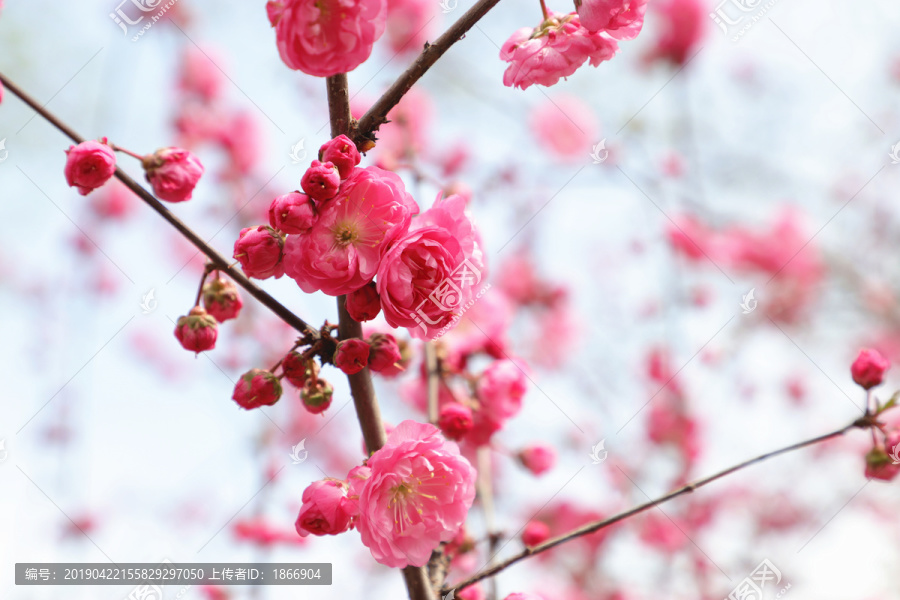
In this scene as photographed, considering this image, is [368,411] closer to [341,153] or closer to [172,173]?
[341,153]

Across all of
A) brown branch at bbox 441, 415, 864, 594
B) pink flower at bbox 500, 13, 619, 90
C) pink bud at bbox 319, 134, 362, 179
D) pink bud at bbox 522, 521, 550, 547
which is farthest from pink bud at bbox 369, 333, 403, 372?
pink bud at bbox 522, 521, 550, 547

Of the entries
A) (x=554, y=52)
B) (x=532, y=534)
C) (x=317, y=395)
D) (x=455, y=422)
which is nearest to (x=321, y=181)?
(x=317, y=395)

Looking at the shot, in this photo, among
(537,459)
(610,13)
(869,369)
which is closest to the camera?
(610,13)

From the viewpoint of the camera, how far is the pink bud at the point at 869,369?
1.53m

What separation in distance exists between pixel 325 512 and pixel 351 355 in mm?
307

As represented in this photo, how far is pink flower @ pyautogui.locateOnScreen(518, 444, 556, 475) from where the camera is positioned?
2.25 metres

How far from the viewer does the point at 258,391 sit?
4.02 feet

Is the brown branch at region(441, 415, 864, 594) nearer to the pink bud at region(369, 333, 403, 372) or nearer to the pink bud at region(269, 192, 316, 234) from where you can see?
the pink bud at region(369, 333, 403, 372)

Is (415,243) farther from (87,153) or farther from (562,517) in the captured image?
(562,517)

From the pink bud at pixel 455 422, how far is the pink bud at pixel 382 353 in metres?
0.51

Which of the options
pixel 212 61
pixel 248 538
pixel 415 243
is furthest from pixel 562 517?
pixel 415 243

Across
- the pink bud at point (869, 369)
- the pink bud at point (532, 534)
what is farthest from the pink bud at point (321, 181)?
the pink bud at point (869, 369)

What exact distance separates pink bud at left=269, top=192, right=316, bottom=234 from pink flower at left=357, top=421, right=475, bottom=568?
0.42 meters

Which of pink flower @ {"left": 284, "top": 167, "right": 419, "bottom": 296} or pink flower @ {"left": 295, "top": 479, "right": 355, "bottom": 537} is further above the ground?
pink flower @ {"left": 284, "top": 167, "right": 419, "bottom": 296}
